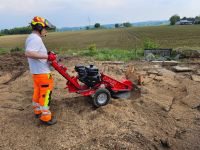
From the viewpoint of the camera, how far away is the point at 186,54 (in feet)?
35.3

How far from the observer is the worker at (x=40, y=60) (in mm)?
4383

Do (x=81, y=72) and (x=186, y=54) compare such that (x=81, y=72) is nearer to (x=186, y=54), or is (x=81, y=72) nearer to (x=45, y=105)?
(x=45, y=105)

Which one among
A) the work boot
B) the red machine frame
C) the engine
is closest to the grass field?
the red machine frame

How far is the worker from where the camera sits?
14.4 feet

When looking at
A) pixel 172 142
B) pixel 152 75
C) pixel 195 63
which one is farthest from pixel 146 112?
pixel 195 63

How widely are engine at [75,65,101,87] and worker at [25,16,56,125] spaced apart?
81cm

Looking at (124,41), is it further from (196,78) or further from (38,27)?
(38,27)

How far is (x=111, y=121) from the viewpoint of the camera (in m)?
4.97

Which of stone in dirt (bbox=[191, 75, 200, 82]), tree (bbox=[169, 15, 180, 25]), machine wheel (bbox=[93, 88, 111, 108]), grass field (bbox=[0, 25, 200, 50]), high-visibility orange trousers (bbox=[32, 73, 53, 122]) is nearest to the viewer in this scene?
high-visibility orange trousers (bbox=[32, 73, 53, 122])

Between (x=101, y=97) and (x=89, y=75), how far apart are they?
511 millimetres

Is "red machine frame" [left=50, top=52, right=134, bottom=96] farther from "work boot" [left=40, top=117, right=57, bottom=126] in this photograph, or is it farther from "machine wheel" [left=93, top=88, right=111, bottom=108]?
"work boot" [left=40, top=117, right=57, bottom=126]

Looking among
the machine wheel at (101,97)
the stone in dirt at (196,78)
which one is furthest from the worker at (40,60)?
the stone in dirt at (196,78)

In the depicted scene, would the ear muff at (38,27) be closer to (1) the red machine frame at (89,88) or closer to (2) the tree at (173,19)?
(1) the red machine frame at (89,88)

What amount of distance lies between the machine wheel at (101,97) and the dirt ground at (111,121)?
12cm
